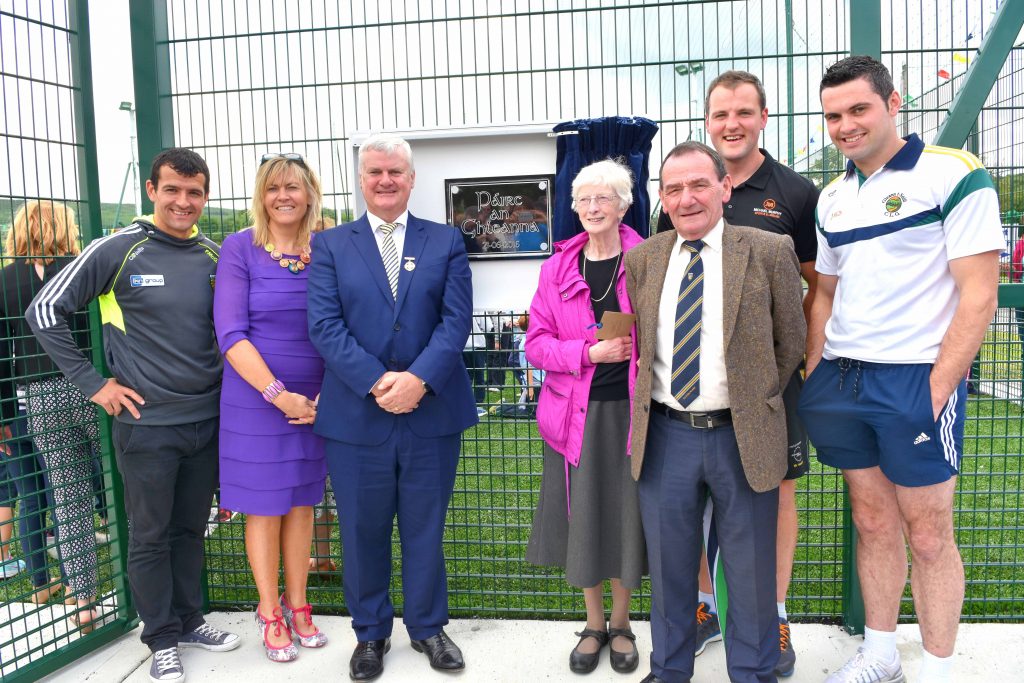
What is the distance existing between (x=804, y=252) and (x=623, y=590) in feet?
5.15

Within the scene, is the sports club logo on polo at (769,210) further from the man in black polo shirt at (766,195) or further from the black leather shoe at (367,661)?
the black leather shoe at (367,661)

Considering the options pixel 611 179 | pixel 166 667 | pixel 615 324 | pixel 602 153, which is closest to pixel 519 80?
pixel 602 153

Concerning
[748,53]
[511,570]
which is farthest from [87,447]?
[748,53]

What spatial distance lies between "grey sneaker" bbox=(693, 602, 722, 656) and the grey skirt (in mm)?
548

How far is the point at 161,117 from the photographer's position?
3.76 meters

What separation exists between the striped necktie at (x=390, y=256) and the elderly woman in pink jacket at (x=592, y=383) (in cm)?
Answer: 58

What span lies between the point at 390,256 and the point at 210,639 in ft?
6.55

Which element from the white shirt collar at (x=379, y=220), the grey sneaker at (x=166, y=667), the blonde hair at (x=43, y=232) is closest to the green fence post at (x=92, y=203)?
the blonde hair at (x=43, y=232)

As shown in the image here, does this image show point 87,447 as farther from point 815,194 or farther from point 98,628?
point 815,194

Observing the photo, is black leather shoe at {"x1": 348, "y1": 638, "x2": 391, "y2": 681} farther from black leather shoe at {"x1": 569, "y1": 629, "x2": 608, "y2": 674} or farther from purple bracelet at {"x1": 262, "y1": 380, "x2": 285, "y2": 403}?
purple bracelet at {"x1": 262, "y1": 380, "x2": 285, "y2": 403}

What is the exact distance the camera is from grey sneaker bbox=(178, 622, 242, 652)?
136 inches

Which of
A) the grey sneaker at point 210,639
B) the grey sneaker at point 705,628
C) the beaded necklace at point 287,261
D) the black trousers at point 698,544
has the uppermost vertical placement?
the beaded necklace at point 287,261

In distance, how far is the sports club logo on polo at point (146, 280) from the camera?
309 cm

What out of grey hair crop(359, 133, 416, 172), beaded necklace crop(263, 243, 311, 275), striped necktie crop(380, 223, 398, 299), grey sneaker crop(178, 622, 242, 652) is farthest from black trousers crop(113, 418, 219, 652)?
grey hair crop(359, 133, 416, 172)
